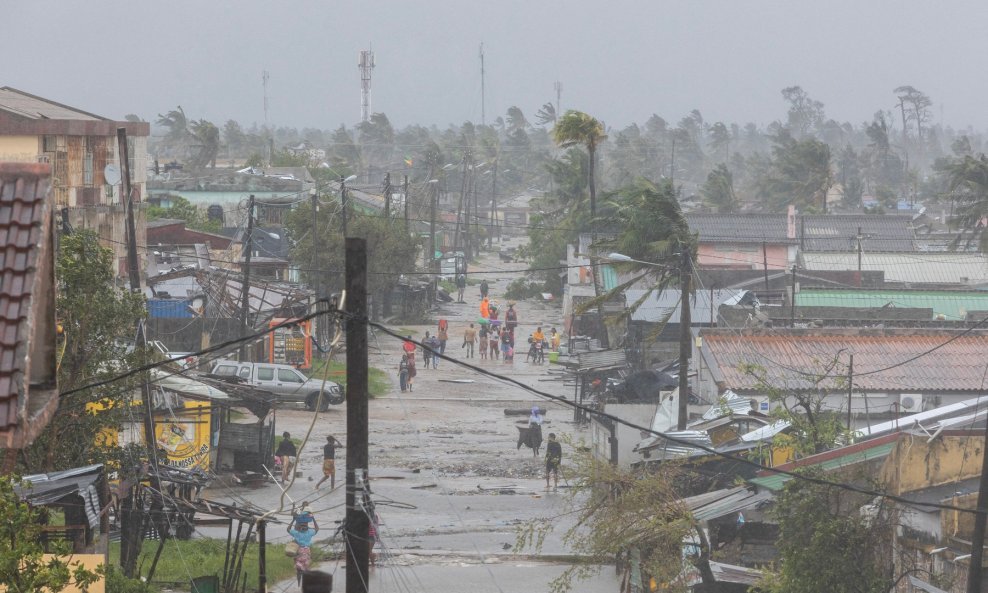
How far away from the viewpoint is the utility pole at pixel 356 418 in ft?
31.0

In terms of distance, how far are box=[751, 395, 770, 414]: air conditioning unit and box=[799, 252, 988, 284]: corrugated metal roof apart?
82.1 feet

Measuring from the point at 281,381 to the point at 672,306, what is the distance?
1199 centimetres

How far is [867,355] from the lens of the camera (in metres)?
27.2

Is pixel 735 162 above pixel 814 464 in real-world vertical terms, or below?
above

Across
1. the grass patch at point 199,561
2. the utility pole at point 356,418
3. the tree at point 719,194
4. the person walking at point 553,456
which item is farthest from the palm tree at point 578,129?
the tree at point 719,194

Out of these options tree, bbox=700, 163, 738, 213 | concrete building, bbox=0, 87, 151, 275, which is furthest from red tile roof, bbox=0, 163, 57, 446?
tree, bbox=700, 163, 738, 213

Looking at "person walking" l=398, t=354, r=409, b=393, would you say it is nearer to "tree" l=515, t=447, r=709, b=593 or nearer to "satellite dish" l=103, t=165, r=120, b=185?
"satellite dish" l=103, t=165, r=120, b=185

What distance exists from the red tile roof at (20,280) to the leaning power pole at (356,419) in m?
3.18

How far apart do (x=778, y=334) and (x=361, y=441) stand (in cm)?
1929

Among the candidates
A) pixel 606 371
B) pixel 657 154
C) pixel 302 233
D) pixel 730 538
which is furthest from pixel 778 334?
pixel 657 154

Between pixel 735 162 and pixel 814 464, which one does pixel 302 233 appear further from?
pixel 735 162

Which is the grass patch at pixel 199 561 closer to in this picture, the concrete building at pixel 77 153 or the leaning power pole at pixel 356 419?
the leaning power pole at pixel 356 419

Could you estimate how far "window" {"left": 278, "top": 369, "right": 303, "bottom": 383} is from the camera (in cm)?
3064

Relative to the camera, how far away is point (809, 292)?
125 feet
